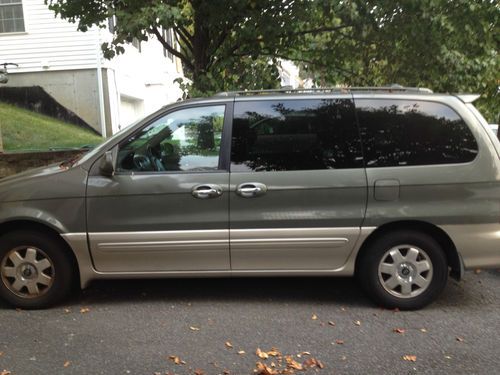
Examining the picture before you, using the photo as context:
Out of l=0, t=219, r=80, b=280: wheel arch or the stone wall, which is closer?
l=0, t=219, r=80, b=280: wheel arch

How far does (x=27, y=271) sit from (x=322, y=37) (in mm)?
5265

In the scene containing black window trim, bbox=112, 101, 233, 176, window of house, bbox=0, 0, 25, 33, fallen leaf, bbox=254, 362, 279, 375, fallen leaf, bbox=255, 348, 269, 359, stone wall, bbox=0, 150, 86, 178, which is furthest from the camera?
window of house, bbox=0, 0, 25, 33

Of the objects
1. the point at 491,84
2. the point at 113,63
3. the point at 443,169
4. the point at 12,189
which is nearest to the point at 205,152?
the point at 12,189

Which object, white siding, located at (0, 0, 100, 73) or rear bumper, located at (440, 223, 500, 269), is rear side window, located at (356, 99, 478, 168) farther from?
white siding, located at (0, 0, 100, 73)

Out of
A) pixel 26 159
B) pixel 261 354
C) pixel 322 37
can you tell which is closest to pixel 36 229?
pixel 261 354

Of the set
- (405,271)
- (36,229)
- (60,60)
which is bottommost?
(405,271)

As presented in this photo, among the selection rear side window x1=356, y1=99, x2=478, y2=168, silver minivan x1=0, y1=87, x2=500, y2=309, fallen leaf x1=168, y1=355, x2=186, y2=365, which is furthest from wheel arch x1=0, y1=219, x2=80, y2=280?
rear side window x1=356, y1=99, x2=478, y2=168

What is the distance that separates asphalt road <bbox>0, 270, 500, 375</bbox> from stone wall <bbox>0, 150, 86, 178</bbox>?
3.33 metres

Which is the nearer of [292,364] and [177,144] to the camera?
[292,364]

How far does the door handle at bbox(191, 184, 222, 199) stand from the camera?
4305 millimetres

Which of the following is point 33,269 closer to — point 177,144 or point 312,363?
point 177,144

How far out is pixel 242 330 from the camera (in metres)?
4.08

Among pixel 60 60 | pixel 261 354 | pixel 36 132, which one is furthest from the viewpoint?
pixel 60 60

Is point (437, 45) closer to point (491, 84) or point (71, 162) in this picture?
point (491, 84)
